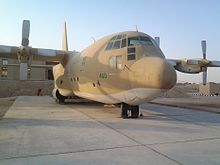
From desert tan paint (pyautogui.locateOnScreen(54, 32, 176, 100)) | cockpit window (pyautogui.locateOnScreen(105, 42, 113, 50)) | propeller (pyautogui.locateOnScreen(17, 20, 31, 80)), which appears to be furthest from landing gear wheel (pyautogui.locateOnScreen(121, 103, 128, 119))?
propeller (pyautogui.locateOnScreen(17, 20, 31, 80))

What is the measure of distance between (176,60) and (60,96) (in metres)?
9.92

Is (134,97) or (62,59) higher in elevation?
(62,59)

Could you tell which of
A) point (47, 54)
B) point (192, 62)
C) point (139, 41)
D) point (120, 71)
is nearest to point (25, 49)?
point (47, 54)

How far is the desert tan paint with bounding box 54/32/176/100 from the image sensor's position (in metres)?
10.1

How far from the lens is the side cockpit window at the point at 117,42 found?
1239 centimetres

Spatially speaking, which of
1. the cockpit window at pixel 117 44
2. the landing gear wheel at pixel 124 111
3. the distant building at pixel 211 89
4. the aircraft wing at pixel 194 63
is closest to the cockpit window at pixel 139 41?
the cockpit window at pixel 117 44

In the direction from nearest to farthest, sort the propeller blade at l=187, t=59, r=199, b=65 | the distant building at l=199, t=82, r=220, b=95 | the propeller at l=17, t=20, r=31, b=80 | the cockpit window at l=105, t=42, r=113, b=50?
the cockpit window at l=105, t=42, r=113, b=50
the propeller at l=17, t=20, r=31, b=80
the propeller blade at l=187, t=59, r=199, b=65
the distant building at l=199, t=82, r=220, b=95

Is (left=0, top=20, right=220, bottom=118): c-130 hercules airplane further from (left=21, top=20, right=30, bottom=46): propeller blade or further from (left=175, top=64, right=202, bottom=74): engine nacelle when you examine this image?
(left=175, top=64, right=202, bottom=74): engine nacelle

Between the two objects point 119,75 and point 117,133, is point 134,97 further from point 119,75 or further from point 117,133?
point 117,133

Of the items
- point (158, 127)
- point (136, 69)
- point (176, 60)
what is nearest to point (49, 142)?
point (158, 127)

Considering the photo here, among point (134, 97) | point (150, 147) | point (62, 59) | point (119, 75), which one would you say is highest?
point (62, 59)

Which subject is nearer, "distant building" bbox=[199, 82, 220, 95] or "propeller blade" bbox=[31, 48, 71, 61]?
"propeller blade" bbox=[31, 48, 71, 61]

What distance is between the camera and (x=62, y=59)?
20453 millimetres

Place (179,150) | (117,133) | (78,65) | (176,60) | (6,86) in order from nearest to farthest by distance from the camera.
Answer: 1. (179,150)
2. (117,133)
3. (78,65)
4. (176,60)
5. (6,86)
